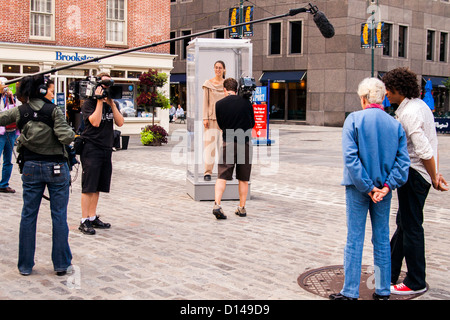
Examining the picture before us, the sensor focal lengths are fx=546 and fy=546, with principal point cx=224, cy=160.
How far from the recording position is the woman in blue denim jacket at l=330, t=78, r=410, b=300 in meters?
4.14

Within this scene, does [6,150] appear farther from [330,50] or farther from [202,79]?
[330,50]

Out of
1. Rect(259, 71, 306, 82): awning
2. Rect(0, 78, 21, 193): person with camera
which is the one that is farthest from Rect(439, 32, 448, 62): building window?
Rect(0, 78, 21, 193): person with camera

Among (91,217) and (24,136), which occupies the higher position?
(24,136)

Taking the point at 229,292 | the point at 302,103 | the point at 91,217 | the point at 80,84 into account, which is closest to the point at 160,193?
the point at 91,217

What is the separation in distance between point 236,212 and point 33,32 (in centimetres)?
1843

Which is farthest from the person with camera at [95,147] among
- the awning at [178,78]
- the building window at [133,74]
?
the awning at [178,78]

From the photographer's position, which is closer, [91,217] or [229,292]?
[229,292]

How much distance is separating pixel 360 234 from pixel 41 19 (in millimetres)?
21928

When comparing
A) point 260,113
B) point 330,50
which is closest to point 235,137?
point 260,113

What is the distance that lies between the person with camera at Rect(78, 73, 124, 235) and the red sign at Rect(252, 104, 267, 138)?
45.6ft

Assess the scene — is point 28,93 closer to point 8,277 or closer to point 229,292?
point 8,277

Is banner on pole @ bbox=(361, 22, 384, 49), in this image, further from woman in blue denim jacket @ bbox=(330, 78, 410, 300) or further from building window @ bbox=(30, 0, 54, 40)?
woman in blue denim jacket @ bbox=(330, 78, 410, 300)

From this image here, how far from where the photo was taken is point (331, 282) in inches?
192

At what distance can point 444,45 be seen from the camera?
4481 cm
